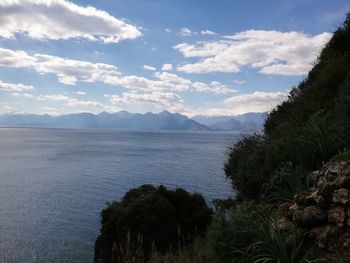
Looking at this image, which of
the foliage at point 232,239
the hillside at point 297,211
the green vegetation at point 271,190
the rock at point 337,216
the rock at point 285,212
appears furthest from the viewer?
the rock at point 285,212

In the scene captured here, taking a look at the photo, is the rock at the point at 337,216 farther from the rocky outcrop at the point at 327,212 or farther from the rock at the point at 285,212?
the rock at the point at 285,212

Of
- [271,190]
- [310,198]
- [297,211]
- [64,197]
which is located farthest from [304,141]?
[64,197]

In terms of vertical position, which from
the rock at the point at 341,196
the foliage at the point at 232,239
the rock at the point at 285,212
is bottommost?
the foliage at the point at 232,239

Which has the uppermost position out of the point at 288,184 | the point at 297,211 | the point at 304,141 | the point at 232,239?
the point at 304,141

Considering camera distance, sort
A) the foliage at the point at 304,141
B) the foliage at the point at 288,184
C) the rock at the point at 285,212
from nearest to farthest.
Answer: the rock at the point at 285,212, the foliage at the point at 288,184, the foliage at the point at 304,141

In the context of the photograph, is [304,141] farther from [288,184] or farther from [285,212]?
[285,212]

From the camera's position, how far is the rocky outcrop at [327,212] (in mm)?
6348

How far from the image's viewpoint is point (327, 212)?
6.66 meters

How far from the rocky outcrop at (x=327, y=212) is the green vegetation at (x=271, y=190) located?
18 cm

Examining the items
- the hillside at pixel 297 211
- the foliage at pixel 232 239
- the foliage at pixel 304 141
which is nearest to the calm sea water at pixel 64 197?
the foliage at pixel 304 141

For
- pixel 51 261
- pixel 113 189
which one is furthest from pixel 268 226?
pixel 113 189

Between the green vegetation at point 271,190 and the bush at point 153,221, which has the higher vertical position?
the green vegetation at point 271,190

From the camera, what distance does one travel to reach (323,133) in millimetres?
10945

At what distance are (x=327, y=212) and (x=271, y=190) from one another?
345cm
